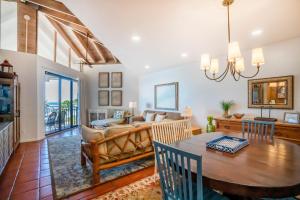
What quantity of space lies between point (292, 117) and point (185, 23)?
2.68 meters

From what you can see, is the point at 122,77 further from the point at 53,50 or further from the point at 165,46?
the point at 165,46

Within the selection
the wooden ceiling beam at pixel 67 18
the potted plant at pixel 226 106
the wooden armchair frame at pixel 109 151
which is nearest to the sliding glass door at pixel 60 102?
the wooden ceiling beam at pixel 67 18

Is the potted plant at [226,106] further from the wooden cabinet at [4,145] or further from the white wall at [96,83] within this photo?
the white wall at [96,83]

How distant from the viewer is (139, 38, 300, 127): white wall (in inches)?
125

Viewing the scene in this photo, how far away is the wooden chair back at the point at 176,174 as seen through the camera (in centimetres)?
120

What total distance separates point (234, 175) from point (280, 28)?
3.12 metres

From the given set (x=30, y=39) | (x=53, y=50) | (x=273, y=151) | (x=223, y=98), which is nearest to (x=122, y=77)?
(x=53, y=50)

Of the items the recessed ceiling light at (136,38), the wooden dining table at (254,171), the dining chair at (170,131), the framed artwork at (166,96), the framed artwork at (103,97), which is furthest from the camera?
the framed artwork at (103,97)

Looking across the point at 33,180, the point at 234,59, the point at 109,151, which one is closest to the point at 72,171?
the point at 33,180

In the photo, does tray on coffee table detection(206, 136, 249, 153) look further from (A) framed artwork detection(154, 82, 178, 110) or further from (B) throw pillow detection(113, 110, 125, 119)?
(B) throw pillow detection(113, 110, 125, 119)

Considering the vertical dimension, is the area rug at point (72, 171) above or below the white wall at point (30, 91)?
below

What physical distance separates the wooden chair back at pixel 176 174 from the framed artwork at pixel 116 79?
6982mm

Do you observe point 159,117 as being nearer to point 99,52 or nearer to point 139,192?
point 139,192

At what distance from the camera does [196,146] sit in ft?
6.20
